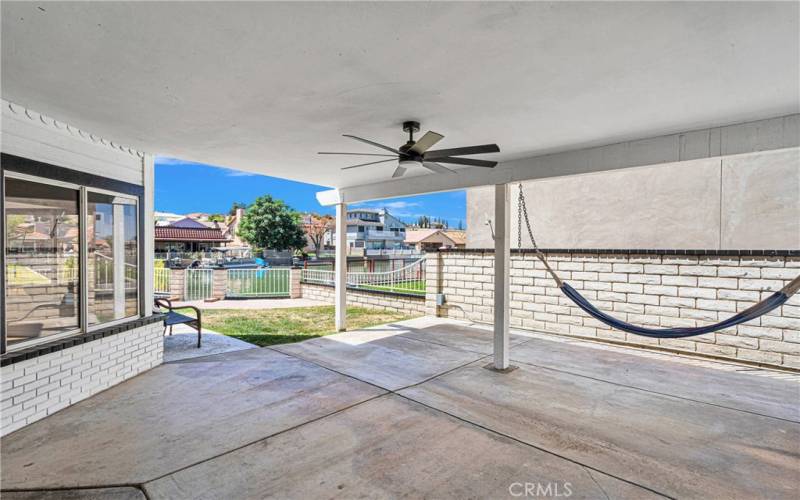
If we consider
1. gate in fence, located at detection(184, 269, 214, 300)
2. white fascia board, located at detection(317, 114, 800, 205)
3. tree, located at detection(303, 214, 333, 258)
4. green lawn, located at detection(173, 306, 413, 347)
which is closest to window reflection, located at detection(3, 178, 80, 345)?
green lawn, located at detection(173, 306, 413, 347)

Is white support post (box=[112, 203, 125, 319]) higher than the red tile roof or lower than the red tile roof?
lower

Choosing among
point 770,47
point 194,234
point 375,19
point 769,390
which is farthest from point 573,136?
point 194,234

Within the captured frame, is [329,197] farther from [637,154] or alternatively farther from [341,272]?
[637,154]

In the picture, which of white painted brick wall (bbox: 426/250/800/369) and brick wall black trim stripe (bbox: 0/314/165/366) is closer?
brick wall black trim stripe (bbox: 0/314/165/366)

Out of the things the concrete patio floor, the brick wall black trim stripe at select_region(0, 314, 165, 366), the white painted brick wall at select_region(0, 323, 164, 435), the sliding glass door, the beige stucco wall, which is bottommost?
the concrete patio floor

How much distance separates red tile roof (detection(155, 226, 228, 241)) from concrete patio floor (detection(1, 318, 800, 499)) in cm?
1870

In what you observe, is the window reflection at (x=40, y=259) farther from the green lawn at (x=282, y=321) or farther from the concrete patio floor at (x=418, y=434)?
the green lawn at (x=282, y=321)

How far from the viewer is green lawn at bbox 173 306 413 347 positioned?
20.5 ft

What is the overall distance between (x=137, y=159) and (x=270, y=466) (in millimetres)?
3769

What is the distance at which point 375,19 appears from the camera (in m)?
1.85

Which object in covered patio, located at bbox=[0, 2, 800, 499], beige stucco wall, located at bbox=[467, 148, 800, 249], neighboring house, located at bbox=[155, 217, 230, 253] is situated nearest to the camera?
covered patio, located at bbox=[0, 2, 800, 499]

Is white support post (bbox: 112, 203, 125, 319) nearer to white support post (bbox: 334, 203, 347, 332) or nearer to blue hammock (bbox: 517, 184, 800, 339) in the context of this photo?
white support post (bbox: 334, 203, 347, 332)

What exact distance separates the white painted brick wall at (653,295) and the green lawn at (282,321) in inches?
73.4

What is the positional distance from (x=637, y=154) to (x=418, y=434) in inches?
127
